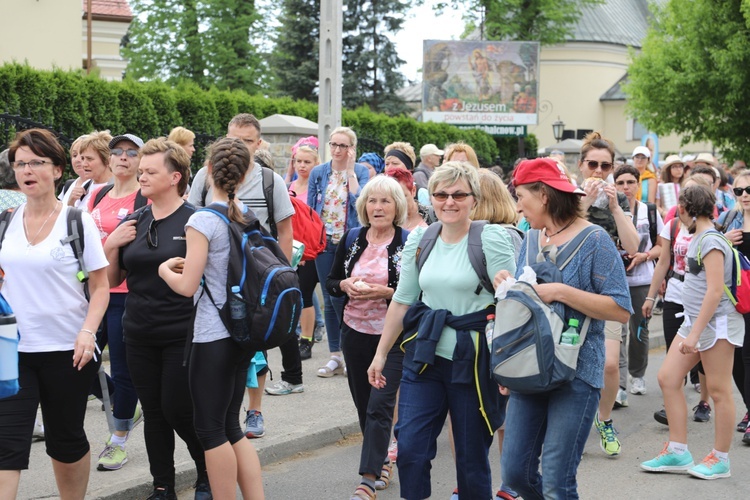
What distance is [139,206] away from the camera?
6.28 m

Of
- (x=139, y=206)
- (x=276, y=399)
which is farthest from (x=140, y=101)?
(x=139, y=206)

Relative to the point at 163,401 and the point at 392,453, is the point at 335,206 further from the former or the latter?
the point at 163,401

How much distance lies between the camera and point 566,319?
4348 mm

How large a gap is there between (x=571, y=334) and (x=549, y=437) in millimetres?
467

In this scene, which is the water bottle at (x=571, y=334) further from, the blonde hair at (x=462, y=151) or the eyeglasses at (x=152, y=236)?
the blonde hair at (x=462, y=151)

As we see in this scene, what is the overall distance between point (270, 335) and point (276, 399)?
12.0 feet

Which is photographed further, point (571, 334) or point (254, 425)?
point (254, 425)

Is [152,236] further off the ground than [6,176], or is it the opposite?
[6,176]

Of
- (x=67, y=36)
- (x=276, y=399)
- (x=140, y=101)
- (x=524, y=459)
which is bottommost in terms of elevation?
(x=276, y=399)

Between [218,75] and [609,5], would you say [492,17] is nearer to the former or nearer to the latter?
[218,75]

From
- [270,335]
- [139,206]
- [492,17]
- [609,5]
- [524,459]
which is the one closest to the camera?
[524,459]

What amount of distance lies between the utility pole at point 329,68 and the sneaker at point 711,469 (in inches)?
261

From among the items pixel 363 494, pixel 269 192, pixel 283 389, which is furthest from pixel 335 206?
pixel 363 494

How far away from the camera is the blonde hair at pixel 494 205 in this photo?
18.9ft
